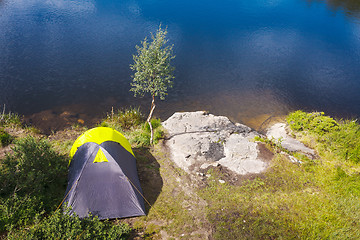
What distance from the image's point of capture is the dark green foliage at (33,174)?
10578mm

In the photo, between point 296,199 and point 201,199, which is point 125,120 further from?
point 296,199

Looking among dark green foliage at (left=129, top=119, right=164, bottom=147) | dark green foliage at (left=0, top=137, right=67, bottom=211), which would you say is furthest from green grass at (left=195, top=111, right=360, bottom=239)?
dark green foliage at (left=0, top=137, right=67, bottom=211)

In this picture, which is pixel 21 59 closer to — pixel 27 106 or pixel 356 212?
pixel 27 106

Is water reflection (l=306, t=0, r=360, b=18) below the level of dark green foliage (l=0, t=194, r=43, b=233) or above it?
above

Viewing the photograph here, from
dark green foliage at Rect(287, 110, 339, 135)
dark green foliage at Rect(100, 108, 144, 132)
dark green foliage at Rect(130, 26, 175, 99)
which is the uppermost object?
dark green foliage at Rect(130, 26, 175, 99)

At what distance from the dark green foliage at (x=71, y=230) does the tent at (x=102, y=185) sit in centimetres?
79

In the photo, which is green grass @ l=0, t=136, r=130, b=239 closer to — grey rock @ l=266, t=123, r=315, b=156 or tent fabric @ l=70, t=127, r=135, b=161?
tent fabric @ l=70, t=127, r=135, b=161

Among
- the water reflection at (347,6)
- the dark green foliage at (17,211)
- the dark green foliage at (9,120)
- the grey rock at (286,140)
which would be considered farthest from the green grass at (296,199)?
the water reflection at (347,6)

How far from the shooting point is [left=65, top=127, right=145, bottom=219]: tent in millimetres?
10805

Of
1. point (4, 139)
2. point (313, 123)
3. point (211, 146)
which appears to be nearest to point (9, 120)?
point (4, 139)

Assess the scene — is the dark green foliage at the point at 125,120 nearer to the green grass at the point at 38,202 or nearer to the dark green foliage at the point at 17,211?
the green grass at the point at 38,202

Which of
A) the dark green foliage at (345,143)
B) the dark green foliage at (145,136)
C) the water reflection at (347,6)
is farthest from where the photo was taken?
the water reflection at (347,6)

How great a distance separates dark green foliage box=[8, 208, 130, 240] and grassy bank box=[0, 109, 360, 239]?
4 centimetres

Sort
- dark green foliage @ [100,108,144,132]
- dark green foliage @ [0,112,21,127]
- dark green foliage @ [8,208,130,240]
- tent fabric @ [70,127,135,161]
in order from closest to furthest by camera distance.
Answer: dark green foliage @ [8,208,130,240], tent fabric @ [70,127,135,161], dark green foliage @ [0,112,21,127], dark green foliage @ [100,108,144,132]
